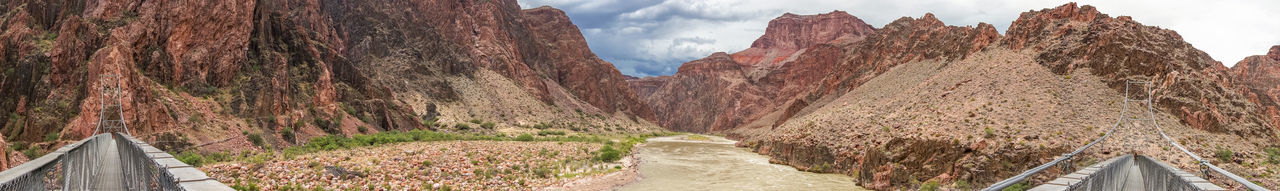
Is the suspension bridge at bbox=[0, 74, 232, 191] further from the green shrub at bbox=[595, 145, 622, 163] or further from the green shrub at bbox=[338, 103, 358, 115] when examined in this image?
the green shrub at bbox=[338, 103, 358, 115]

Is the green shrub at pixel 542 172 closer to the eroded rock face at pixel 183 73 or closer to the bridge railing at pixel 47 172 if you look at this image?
the eroded rock face at pixel 183 73

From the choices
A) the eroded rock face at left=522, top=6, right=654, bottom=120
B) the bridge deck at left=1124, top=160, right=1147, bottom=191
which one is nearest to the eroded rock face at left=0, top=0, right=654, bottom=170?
the bridge deck at left=1124, top=160, right=1147, bottom=191

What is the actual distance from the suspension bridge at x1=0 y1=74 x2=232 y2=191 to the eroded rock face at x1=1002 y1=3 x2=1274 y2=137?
1109 inches

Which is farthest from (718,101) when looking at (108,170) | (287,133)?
(108,170)

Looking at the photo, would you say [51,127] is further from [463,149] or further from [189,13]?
[463,149]

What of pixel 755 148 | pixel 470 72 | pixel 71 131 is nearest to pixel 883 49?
pixel 755 148

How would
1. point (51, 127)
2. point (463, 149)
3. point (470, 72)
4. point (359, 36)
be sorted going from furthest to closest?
point (470, 72)
point (359, 36)
point (463, 149)
point (51, 127)

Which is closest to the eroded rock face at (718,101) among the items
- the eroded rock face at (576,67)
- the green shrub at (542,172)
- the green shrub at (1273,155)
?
the eroded rock face at (576,67)

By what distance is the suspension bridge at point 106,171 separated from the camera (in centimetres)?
633

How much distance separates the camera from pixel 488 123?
73.6 meters

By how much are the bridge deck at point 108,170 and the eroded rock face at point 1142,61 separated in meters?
29.5

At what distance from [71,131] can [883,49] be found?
289 ft

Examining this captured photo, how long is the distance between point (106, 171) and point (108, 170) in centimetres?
7

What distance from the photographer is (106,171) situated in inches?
423
